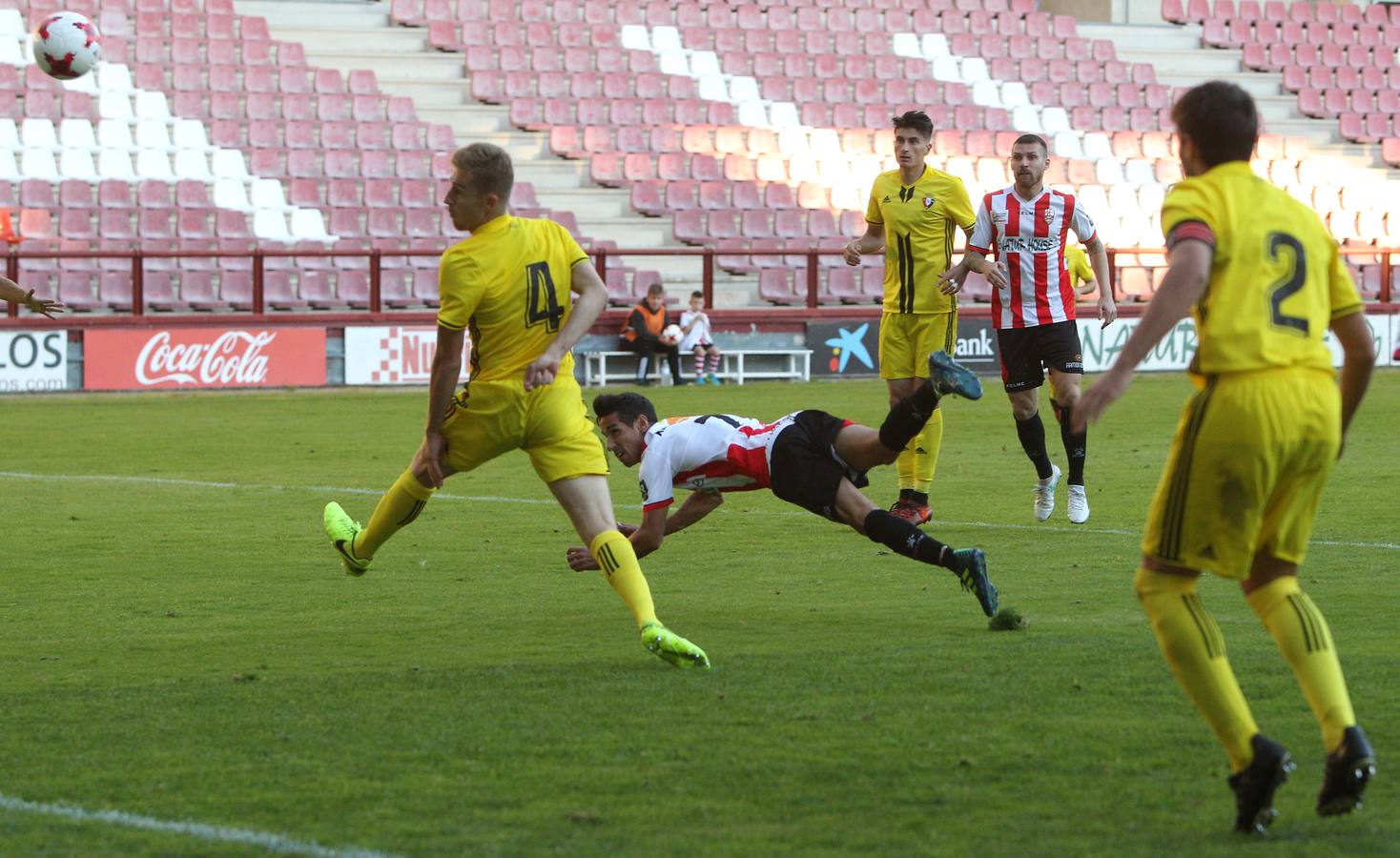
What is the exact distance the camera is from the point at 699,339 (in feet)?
84.5

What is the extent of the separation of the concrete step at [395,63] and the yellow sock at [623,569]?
2481 centimetres

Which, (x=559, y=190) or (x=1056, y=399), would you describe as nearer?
(x=1056, y=399)

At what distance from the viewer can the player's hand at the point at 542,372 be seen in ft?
21.0

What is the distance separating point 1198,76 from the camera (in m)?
36.7

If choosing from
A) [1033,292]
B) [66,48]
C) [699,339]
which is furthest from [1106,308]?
[699,339]

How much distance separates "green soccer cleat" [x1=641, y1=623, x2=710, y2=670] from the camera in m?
6.34

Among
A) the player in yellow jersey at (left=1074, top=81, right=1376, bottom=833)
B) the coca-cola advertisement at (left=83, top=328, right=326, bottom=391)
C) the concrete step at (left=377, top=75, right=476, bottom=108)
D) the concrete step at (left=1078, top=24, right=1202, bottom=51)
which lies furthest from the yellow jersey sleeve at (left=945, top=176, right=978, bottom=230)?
the concrete step at (left=1078, top=24, right=1202, bottom=51)

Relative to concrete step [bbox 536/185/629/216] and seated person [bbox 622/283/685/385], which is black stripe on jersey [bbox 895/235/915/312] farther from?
concrete step [bbox 536/185/629/216]

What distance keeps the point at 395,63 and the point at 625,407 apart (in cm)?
2425

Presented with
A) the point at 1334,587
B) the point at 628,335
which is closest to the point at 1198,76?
the point at 628,335

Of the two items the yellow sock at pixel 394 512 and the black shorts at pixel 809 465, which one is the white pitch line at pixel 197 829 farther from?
the black shorts at pixel 809 465

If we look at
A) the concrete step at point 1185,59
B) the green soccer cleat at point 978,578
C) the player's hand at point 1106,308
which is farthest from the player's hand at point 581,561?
the concrete step at point 1185,59

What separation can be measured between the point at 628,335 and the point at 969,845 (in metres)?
21.1

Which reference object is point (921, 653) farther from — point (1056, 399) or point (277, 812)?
point (1056, 399)
